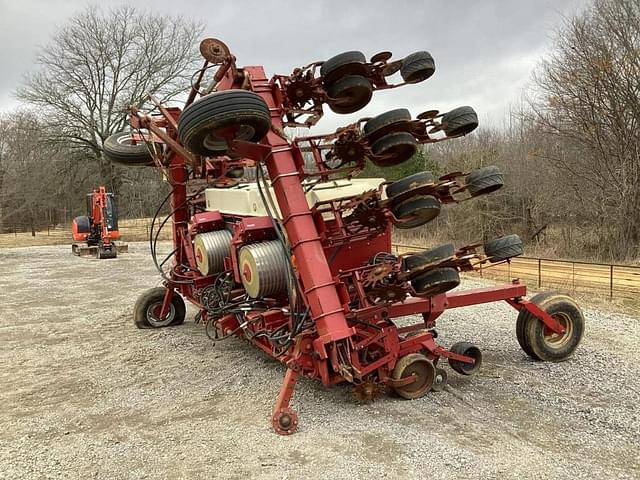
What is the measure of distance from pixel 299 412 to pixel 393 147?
237cm

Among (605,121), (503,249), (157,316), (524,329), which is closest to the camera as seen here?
(503,249)

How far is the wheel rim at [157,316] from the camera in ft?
28.0

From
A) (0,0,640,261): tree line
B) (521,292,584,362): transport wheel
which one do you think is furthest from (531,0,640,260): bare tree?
(521,292,584,362): transport wheel

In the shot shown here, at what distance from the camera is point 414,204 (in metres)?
4.54

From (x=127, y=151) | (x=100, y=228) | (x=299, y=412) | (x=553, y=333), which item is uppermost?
(x=127, y=151)

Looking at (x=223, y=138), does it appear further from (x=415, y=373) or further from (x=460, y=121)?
(x=415, y=373)

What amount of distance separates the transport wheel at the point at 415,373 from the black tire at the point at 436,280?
2.15 feet

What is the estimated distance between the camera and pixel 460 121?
4.96m

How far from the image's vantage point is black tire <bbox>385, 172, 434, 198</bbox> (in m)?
4.47

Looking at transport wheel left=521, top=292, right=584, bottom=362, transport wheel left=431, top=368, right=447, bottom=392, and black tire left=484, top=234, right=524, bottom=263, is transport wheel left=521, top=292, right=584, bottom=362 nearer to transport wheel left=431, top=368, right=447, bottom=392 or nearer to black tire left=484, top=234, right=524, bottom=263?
black tire left=484, top=234, right=524, bottom=263

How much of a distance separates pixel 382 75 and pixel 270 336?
2.55 meters

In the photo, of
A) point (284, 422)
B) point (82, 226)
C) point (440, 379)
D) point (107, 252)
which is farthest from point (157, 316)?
point (82, 226)

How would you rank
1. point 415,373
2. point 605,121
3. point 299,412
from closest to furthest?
point 299,412 < point 415,373 < point 605,121

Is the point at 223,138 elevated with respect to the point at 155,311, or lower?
elevated
